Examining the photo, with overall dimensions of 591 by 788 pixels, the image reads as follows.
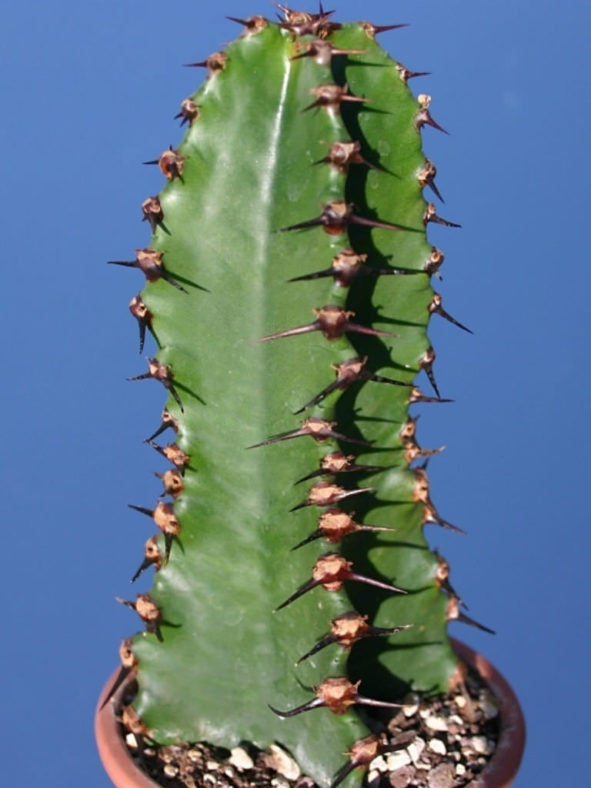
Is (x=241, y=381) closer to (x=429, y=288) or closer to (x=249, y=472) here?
(x=249, y=472)

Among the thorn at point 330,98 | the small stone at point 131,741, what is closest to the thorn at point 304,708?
the small stone at point 131,741

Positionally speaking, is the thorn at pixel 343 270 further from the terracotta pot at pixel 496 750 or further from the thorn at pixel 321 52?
the terracotta pot at pixel 496 750

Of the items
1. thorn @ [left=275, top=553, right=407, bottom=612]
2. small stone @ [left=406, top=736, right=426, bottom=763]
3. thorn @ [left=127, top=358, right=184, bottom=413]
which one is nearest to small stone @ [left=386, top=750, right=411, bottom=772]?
small stone @ [left=406, top=736, right=426, bottom=763]

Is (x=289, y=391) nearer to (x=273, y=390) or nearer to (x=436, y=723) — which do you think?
(x=273, y=390)

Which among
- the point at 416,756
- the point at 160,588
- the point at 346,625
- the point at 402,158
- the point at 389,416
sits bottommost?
the point at 416,756

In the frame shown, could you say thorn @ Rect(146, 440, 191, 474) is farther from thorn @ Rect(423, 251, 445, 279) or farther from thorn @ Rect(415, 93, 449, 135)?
thorn @ Rect(415, 93, 449, 135)

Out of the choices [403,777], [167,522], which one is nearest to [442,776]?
[403,777]

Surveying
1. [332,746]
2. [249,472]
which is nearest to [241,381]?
[249,472]

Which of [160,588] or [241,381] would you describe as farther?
[160,588]
